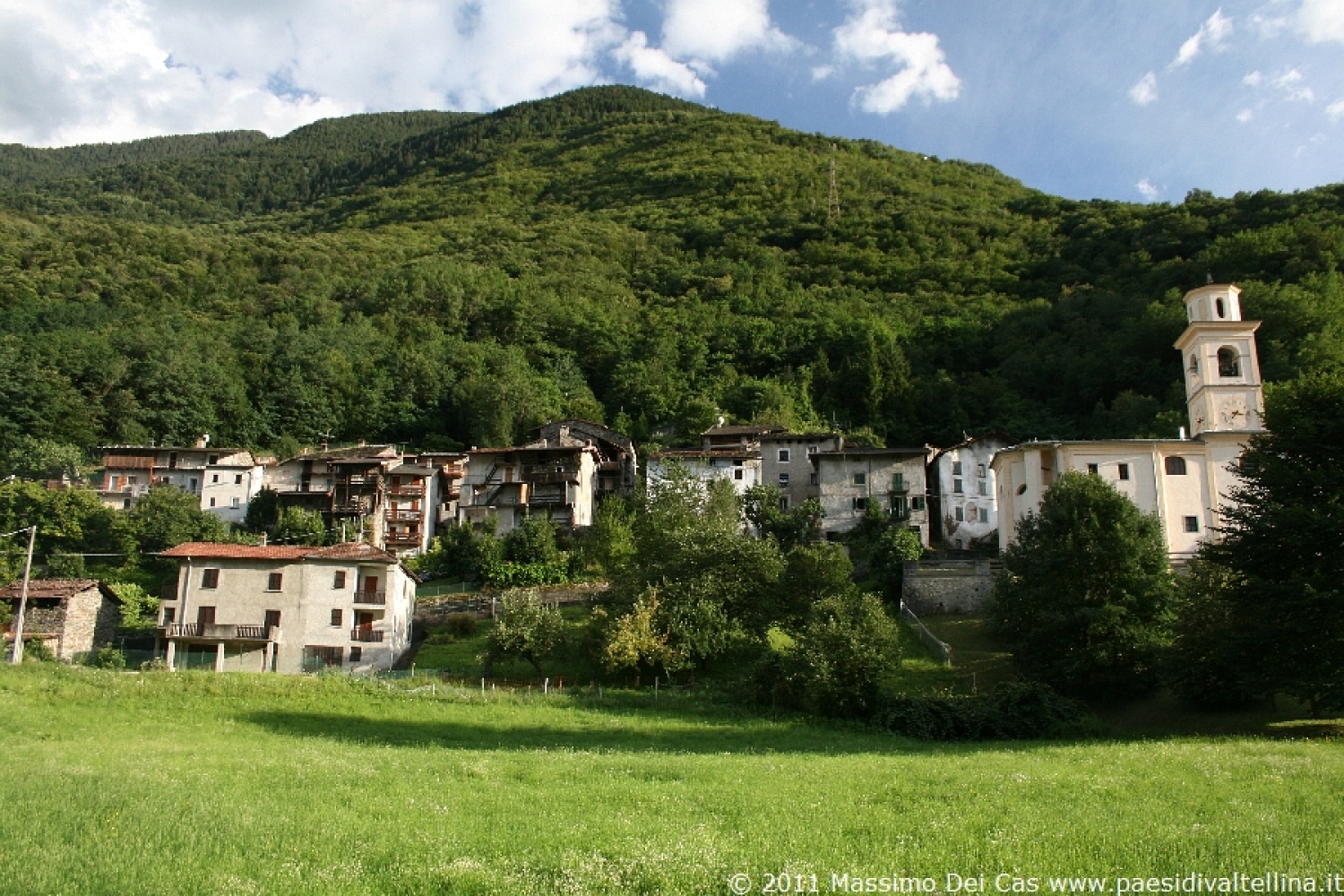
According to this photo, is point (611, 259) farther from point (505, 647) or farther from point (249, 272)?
point (505, 647)

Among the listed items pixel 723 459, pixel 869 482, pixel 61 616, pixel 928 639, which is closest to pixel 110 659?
pixel 61 616

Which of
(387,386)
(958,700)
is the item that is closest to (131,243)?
(387,386)

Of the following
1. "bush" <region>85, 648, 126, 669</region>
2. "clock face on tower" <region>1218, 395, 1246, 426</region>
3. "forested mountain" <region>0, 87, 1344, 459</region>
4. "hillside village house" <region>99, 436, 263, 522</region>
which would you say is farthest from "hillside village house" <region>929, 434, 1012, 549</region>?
→ "hillside village house" <region>99, 436, 263, 522</region>

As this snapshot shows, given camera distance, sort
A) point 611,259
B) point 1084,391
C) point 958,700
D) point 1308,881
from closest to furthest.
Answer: point 1308,881 → point 958,700 → point 1084,391 → point 611,259

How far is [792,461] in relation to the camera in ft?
230

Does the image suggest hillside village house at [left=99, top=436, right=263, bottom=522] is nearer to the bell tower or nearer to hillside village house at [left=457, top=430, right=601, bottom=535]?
hillside village house at [left=457, top=430, right=601, bottom=535]

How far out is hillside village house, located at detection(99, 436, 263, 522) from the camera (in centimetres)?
7044

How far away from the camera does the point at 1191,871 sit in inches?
439

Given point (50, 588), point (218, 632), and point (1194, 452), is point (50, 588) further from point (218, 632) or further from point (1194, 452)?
point (1194, 452)

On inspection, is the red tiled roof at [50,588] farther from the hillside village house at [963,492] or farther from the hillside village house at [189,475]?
the hillside village house at [963,492]

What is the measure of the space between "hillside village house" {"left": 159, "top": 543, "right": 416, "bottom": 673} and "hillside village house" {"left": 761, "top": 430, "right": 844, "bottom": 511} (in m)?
31.5

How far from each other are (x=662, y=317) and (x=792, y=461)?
48774 mm

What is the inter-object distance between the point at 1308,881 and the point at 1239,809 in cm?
413

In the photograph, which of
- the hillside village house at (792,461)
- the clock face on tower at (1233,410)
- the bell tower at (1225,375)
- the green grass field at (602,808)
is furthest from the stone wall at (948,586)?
the hillside village house at (792,461)
